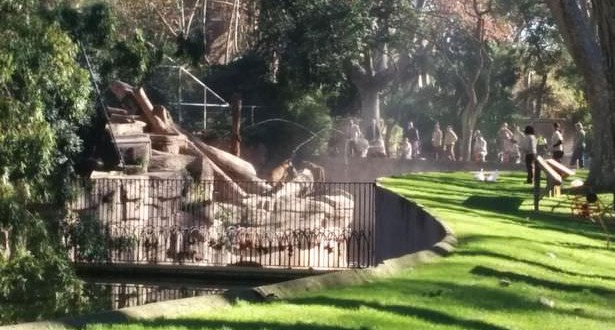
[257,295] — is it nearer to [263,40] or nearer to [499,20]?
[263,40]

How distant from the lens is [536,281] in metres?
13.8

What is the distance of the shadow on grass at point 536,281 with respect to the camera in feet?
44.1

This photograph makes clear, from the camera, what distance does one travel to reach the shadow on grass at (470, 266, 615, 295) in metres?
13.4

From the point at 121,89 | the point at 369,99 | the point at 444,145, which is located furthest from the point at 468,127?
the point at 121,89

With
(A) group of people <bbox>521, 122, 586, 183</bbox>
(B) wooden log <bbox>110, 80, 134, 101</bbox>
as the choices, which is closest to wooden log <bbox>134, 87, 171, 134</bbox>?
(B) wooden log <bbox>110, 80, 134, 101</bbox>

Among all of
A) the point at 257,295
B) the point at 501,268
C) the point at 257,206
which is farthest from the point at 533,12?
the point at 257,295

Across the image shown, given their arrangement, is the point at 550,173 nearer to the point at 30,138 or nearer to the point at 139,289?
the point at 139,289

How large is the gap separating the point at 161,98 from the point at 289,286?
3208 centimetres

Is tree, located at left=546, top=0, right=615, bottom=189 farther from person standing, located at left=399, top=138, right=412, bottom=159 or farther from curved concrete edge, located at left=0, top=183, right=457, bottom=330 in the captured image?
person standing, located at left=399, top=138, right=412, bottom=159

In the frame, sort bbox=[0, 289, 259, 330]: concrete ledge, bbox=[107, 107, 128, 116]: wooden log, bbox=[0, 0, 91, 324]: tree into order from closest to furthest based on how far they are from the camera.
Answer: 1. bbox=[0, 289, 259, 330]: concrete ledge
2. bbox=[0, 0, 91, 324]: tree
3. bbox=[107, 107, 128, 116]: wooden log

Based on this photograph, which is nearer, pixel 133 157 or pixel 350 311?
pixel 350 311

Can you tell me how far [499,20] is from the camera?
54.2m

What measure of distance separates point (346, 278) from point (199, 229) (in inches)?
637

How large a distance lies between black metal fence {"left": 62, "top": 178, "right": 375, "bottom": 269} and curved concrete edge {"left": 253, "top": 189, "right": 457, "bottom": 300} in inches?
445
